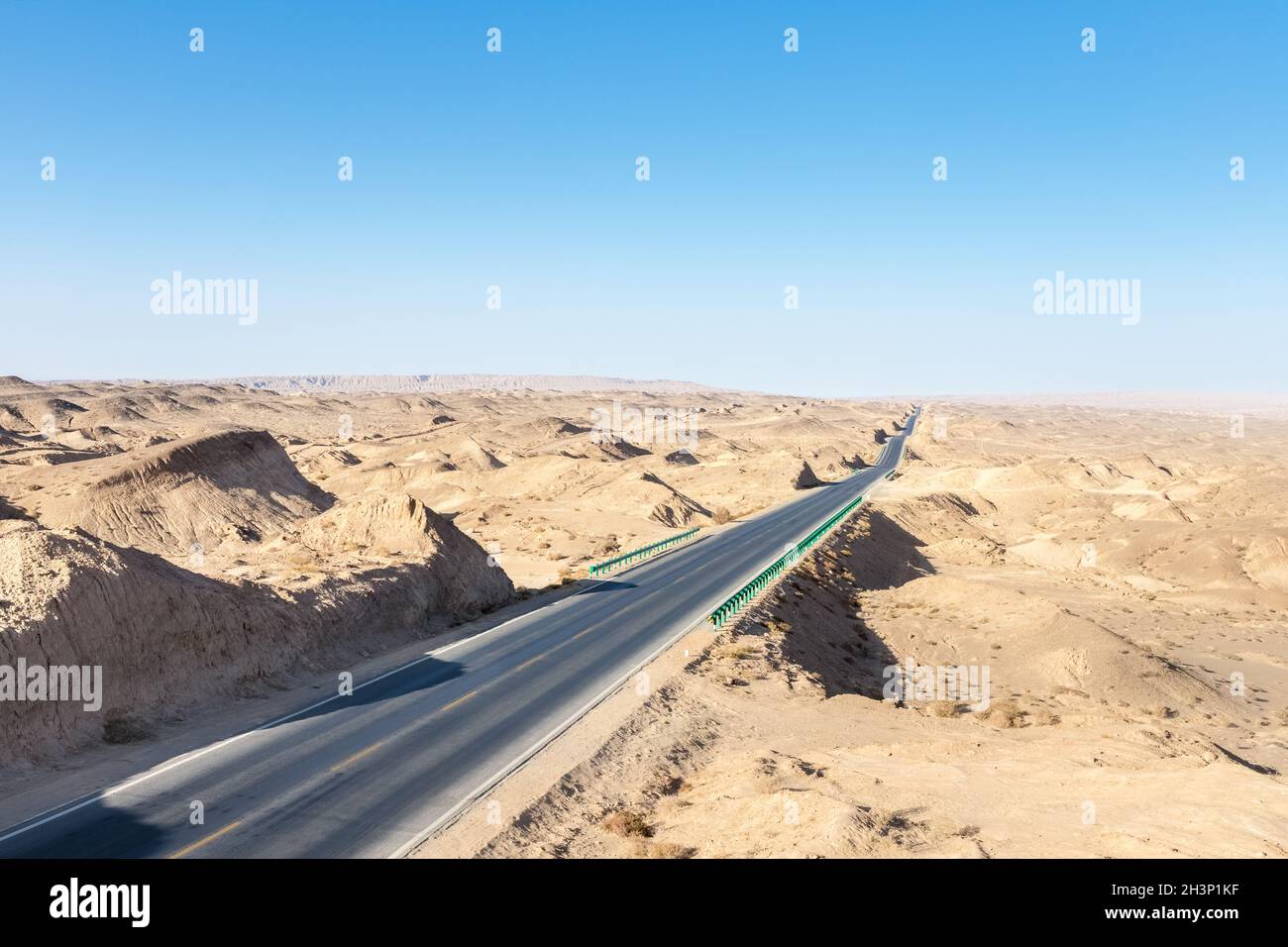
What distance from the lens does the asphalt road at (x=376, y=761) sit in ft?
47.0

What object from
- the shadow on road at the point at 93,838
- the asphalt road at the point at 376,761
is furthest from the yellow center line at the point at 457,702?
the shadow on road at the point at 93,838

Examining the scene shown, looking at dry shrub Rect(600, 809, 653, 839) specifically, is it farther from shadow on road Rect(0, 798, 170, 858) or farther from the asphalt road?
shadow on road Rect(0, 798, 170, 858)

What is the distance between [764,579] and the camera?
39.9m

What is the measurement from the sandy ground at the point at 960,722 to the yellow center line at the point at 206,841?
3976 mm

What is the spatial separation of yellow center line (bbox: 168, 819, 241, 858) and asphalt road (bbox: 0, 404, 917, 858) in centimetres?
3

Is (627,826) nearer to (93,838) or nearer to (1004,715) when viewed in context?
(93,838)

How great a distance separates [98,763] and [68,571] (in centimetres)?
627

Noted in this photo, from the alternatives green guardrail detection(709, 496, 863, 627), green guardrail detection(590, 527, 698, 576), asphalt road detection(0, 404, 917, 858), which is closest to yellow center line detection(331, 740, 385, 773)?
asphalt road detection(0, 404, 917, 858)

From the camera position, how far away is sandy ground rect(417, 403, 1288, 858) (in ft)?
48.3

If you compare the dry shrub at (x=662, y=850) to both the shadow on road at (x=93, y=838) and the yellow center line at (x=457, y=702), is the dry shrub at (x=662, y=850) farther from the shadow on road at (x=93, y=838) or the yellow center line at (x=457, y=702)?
the yellow center line at (x=457, y=702)

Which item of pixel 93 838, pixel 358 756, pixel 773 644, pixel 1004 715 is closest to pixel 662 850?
pixel 358 756

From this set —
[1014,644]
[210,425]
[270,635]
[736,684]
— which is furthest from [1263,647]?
[210,425]
